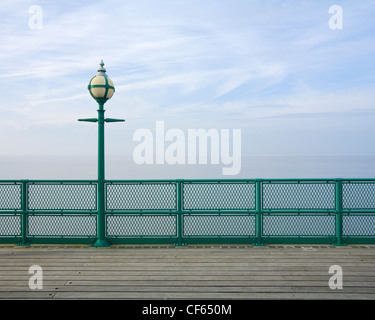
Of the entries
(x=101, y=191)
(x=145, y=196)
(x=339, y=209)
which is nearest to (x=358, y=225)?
(x=339, y=209)

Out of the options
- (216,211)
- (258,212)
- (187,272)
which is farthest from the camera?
(216,211)

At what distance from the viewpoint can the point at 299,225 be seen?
855 cm

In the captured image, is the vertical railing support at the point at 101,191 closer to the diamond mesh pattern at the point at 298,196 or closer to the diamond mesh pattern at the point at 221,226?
the diamond mesh pattern at the point at 221,226

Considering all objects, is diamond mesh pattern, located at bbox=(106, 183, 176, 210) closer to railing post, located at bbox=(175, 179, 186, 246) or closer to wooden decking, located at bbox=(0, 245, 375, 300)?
railing post, located at bbox=(175, 179, 186, 246)

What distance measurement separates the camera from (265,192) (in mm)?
8570

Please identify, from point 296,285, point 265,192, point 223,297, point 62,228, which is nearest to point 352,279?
point 296,285

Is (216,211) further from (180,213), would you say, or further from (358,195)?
(358,195)

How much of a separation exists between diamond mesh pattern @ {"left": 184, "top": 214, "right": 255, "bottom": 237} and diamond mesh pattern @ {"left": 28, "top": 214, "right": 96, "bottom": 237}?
2255mm

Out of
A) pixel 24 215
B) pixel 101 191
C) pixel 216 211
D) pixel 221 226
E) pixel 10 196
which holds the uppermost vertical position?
pixel 101 191

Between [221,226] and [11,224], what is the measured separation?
4942 millimetres

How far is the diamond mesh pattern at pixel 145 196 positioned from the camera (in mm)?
8594

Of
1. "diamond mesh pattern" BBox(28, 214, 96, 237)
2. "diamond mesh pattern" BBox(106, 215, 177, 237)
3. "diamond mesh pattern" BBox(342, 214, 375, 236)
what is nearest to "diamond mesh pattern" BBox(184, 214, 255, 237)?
"diamond mesh pattern" BBox(106, 215, 177, 237)
